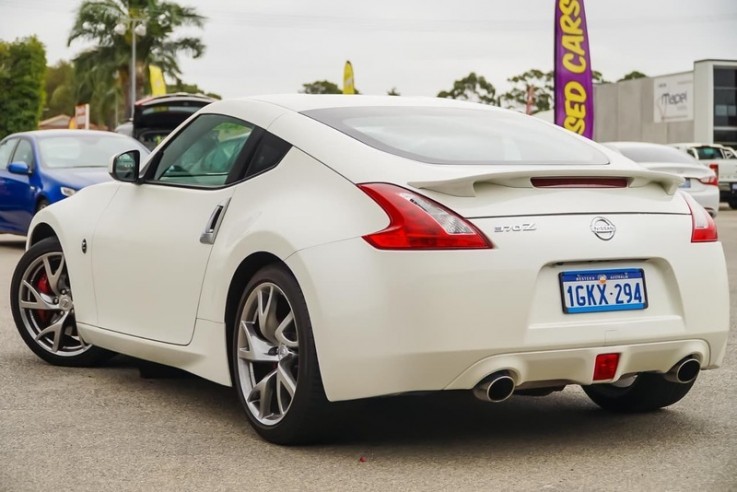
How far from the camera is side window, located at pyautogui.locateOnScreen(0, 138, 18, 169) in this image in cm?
1630

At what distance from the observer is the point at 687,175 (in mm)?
21000

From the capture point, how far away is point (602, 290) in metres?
4.64

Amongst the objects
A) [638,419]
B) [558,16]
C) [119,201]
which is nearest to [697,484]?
[638,419]

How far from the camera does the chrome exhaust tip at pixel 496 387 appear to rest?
4.52m

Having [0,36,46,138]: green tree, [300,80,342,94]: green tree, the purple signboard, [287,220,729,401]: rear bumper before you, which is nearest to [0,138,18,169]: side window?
the purple signboard

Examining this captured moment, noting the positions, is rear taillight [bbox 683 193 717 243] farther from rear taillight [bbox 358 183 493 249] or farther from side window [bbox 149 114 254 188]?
side window [bbox 149 114 254 188]

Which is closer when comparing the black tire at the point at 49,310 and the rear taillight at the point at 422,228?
the rear taillight at the point at 422,228

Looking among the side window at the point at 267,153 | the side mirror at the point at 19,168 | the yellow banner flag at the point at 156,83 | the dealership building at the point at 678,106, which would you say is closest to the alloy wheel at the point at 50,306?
the side window at the point at 267,153

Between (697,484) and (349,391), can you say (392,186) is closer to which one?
(349,391)

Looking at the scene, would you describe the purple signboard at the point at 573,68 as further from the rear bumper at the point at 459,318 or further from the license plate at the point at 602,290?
the rear bumper at the point at 459,318

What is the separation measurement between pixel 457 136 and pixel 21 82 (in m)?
59.7

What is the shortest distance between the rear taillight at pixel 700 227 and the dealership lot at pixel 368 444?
79 cm

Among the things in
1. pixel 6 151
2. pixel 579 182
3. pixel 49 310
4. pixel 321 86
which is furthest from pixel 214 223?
pixel 321 86

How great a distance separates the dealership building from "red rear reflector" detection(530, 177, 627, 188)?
51.6 m
